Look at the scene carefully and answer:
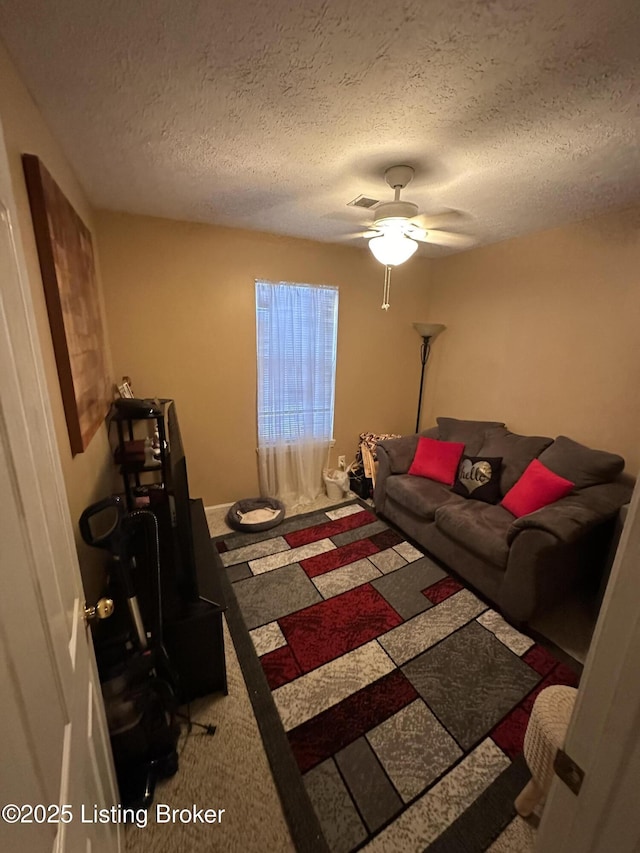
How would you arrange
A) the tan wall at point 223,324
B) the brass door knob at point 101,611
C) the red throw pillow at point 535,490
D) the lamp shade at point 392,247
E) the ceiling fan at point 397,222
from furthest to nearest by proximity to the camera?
the tan wall at point 223,324, the red throw pillow at point 535,490, the lamp shade at point 392,247, the ceiling fan at point 397,222, the brass door knob at point 101,611

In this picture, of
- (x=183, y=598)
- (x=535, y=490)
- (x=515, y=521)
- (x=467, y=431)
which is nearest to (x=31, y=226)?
(x=183, y=598)

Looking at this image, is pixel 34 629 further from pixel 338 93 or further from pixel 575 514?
pixel 575 514

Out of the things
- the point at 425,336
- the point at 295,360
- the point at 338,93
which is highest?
the point at 338,93

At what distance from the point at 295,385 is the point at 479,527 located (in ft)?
6.41

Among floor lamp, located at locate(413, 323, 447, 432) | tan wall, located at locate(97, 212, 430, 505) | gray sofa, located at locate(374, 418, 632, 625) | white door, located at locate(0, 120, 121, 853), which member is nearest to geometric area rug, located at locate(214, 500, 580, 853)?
gray sofa, located at locate(374, 418, 632, 625)

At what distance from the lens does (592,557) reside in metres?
2.07

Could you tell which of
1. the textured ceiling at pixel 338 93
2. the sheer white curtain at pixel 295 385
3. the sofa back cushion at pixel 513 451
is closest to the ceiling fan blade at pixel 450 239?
the textured ceiling at pixel 338 93

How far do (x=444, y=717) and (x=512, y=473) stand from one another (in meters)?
1.74

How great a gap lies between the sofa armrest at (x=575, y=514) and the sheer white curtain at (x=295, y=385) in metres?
1.96

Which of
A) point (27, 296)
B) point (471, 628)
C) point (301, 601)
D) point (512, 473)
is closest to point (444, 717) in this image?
point (471, 628)

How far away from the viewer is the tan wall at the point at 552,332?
2.24 m

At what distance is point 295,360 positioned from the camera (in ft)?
10.2

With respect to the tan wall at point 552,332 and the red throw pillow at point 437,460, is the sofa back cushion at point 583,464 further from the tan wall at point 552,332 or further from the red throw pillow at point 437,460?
the red throw pillow at point 437,460

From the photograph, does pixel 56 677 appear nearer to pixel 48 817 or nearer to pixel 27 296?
pixel 48 817
